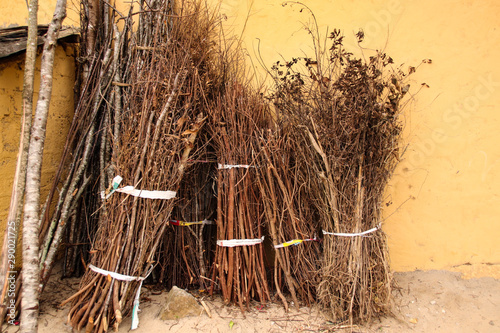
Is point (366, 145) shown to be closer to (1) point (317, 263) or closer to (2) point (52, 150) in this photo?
(1) point (317, 263)

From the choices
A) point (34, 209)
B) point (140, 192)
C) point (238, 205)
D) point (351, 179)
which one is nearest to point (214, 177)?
point (238, 205)

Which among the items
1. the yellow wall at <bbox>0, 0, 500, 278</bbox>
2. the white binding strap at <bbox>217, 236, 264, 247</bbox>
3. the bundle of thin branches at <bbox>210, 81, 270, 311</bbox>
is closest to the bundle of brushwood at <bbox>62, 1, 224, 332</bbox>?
the bundle of thin branches at <bbox>210, 81, 270, 311</bbox>

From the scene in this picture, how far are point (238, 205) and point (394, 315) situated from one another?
4.58 ft

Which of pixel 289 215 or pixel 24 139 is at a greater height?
pixel 24 139

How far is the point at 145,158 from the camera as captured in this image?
7.31ft

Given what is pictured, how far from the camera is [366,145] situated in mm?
2326

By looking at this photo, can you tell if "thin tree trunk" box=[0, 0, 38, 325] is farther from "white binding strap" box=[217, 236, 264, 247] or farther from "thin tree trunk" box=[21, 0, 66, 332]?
"white binding strap" box=[217, 236, 264, 247]

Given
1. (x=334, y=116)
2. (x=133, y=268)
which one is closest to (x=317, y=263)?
(x=334, y=116)

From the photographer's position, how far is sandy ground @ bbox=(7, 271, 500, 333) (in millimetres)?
2152

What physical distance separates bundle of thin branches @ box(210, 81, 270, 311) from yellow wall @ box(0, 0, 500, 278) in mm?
1165

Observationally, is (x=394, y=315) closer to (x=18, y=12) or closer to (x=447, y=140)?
(x=447, y=140)

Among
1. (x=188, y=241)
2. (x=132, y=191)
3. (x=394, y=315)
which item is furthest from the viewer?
(x=188, y=241)

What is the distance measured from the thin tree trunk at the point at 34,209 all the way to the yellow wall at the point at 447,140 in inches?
100

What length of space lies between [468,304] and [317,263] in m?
1.16
